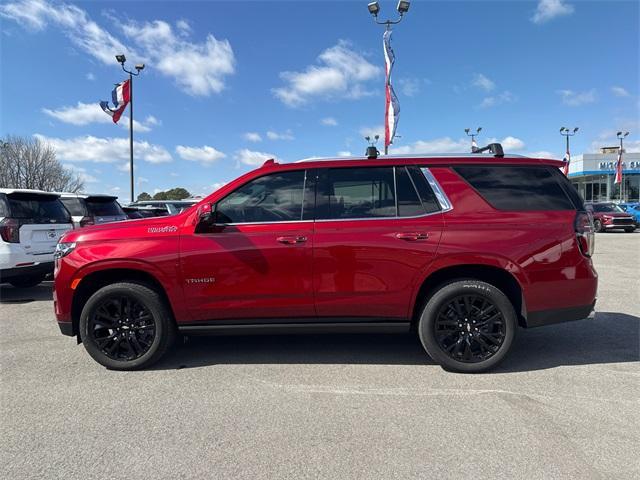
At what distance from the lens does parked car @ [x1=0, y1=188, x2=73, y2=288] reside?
6941mm

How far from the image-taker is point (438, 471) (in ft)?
8.48

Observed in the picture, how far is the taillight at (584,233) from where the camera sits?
404cm

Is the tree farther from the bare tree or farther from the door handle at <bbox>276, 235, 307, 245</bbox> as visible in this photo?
the door handle at <bbox>276, 235, 307, 245</bbox>

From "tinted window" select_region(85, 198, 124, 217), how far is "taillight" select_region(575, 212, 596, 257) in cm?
977

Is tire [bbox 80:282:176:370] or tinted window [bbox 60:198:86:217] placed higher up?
tinted window [bbox 60:198:86:217]

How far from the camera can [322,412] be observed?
130 inches

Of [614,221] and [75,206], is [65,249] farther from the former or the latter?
[614,221]

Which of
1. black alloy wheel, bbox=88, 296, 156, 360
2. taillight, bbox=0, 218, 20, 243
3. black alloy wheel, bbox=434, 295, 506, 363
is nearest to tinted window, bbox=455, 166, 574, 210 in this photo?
black alloy wheel, bbox=434, 295, 506, 363

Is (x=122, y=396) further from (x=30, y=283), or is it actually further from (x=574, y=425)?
(x=30, y=283)

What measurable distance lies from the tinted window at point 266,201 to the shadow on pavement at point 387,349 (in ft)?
4.75

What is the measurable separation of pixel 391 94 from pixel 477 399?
42.5 feet

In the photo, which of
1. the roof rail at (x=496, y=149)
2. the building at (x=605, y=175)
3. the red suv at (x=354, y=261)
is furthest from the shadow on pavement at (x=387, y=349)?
the building at (x=605, y=175)

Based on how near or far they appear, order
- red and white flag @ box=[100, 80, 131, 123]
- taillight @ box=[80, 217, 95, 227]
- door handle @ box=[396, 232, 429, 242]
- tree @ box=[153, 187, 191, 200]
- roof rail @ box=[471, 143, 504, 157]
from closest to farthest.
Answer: door handle @ box=[396, 232, 429, 242], roof rail @ box=[471, 143, 504, 157], taillight @ box=[80, 217, 95, 227], red and white flag @ box=[100, 80, 131, 123], tree @ box=[153, 187, 191, 200]

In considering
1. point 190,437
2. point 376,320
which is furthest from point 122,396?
point 376,320
